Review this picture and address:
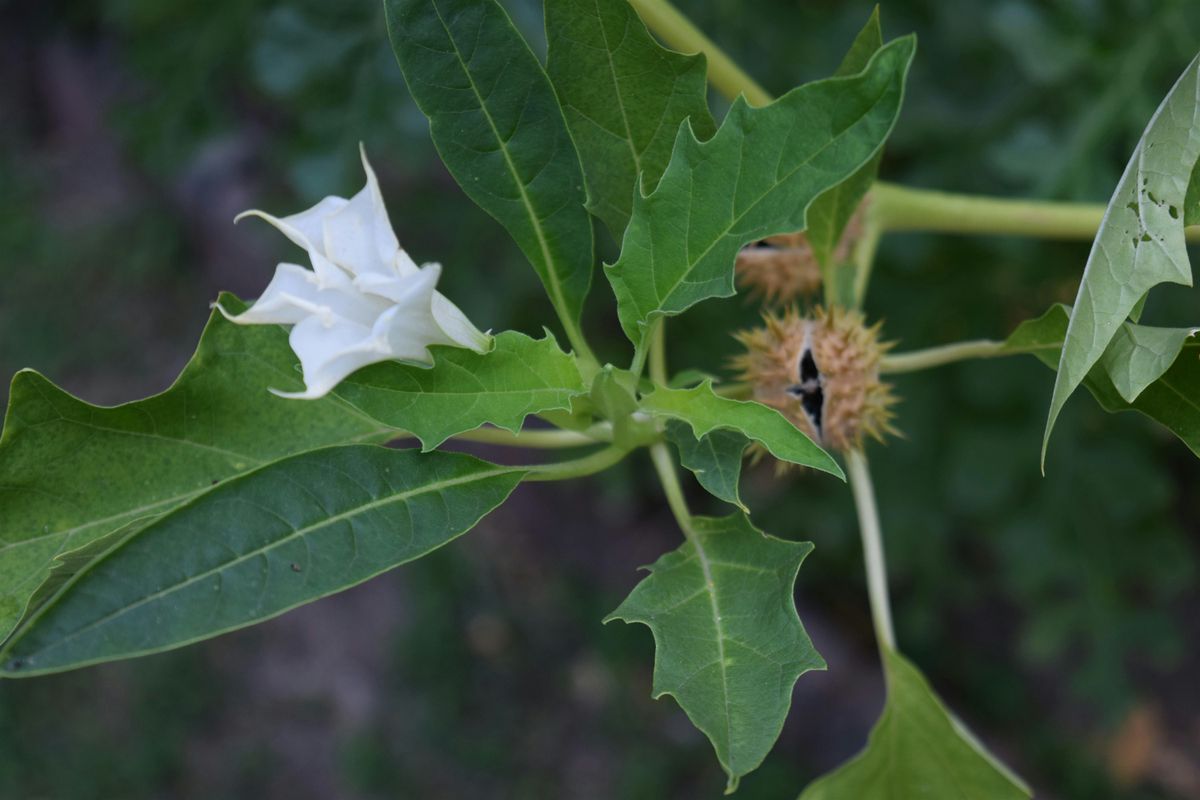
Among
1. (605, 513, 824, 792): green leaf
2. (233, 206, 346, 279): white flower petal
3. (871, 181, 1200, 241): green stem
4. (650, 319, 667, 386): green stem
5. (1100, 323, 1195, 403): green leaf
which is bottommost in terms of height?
(605, 513, 824, 792): green leaf

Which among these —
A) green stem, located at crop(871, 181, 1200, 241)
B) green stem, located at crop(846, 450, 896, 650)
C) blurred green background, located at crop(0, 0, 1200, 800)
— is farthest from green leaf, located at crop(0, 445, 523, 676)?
blurred green background, located at crop(0, 0, 1200, 800)

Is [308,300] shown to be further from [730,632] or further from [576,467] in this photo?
[730,632]

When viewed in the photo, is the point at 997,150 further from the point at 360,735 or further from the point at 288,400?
the point at 360,735

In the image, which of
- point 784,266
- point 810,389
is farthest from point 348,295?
point 784,266

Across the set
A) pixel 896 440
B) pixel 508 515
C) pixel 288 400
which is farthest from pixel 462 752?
pixel 288 400

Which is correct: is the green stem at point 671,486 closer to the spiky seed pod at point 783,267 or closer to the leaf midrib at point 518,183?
the leaf midrib at point 518,183

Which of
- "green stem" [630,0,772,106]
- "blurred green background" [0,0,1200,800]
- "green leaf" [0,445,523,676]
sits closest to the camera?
"green leaf" [0,445,523,676]

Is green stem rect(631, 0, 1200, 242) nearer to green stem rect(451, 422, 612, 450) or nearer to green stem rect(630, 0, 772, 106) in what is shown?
green stem rect(630, 0, 772, 106)
